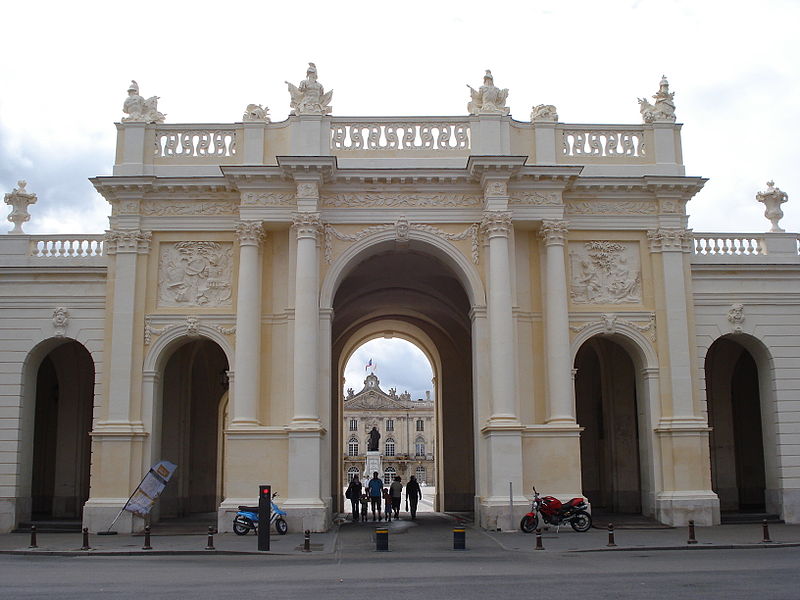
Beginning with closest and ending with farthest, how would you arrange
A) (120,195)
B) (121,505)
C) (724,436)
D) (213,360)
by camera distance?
(121,505), (120,195), (724,436), (213,360)

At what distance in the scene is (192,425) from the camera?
35844 millimetres

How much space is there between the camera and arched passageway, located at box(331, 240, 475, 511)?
117 ft

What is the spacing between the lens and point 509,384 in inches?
1050

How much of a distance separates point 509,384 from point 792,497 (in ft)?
31.5

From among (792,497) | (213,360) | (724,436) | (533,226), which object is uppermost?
(533,226)

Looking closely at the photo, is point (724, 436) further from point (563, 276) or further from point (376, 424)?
point (376, 424)

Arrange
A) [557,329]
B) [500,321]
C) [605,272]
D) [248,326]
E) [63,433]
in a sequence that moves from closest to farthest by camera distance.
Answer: [500,321]
[248,326]
[557,329]
[605,272]
[63,433]

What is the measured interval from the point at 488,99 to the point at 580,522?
512 inches

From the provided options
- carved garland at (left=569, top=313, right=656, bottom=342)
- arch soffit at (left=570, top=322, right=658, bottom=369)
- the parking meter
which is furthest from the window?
the parking meter

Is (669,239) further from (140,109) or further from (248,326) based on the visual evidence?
(140,109)

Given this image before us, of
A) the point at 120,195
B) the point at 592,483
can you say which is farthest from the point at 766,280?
the point at 120,195

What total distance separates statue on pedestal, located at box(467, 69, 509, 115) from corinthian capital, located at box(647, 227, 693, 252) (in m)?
5.99

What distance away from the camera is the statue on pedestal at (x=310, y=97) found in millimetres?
28422

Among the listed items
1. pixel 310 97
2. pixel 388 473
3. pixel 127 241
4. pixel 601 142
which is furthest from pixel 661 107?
pixel 388 473
